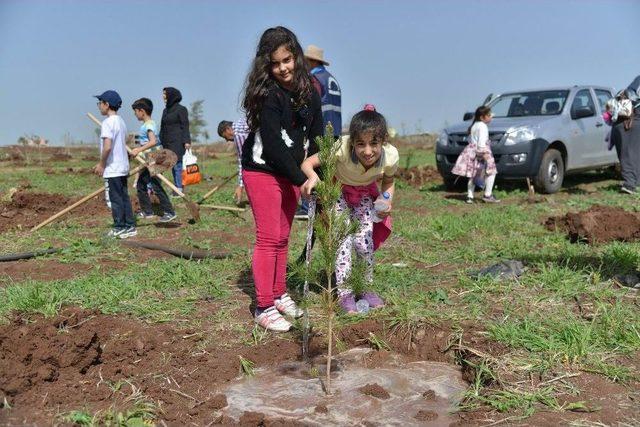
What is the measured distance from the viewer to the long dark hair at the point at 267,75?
3504mm

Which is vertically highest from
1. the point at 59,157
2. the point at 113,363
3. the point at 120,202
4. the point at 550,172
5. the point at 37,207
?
the point at 59,157

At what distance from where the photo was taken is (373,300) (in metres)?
4.13

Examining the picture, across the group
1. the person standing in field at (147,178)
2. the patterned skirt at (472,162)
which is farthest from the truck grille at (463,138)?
the person standing in field at (147,178)

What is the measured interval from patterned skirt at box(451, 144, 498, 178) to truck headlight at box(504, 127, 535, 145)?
20.4 inches

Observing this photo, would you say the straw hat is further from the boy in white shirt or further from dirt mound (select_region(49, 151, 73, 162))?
dirt mound (select_region(49, 151, 73, 162))

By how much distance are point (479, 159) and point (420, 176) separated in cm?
311

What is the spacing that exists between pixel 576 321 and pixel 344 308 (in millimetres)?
1453

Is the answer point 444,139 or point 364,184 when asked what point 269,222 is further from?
point 444,139

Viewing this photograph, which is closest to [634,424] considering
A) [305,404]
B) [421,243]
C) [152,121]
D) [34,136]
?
[305,404]

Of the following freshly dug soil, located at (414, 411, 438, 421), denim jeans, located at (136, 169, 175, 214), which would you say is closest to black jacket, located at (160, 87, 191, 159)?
denim jeans, located at (136, 169, 175, 214)

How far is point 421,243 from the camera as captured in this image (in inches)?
246

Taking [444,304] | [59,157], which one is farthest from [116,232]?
[59,157]

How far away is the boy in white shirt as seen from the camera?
675 centimetres

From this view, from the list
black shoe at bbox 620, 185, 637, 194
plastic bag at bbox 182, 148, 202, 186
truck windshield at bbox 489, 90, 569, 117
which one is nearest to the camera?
plastic bag at bbox 182, 148, 202, 186
